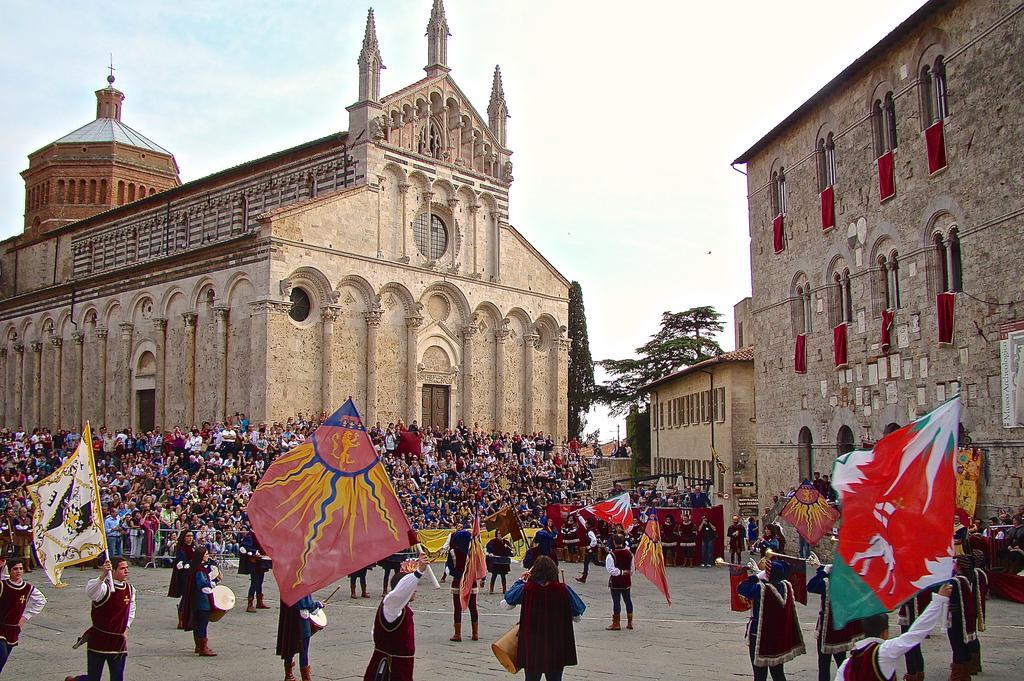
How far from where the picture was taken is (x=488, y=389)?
4334 centimetres

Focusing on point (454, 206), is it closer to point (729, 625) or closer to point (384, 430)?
point (384, 430)

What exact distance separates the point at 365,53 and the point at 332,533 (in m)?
32.6

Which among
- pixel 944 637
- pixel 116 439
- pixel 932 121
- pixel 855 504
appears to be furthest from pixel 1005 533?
pixel 116 439

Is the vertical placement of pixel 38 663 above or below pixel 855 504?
below

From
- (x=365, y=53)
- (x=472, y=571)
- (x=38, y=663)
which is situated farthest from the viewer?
(x=365, y=53)

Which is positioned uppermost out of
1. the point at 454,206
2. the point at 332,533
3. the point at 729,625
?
the point at 454,206

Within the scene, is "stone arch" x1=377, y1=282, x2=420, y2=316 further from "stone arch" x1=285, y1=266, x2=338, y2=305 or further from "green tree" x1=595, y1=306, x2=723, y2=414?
"green tree" x1=595, y1=306, x2=723, y2=414

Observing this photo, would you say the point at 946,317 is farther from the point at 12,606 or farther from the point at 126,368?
the point at 126,368

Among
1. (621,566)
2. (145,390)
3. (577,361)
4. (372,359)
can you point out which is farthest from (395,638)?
(577,361)

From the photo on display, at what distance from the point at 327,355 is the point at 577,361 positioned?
26.7 metres

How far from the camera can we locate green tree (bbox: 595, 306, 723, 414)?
65375 millimetres

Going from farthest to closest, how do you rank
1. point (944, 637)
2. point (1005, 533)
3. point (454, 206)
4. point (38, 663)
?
point (454, 206) → point (1005, 533) → point (944, 637) → point (38, 663)

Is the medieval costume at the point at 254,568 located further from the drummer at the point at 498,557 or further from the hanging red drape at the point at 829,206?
the hanging red drape at the point at 829,206

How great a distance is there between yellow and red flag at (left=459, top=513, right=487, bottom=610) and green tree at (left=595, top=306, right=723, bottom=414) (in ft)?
161
